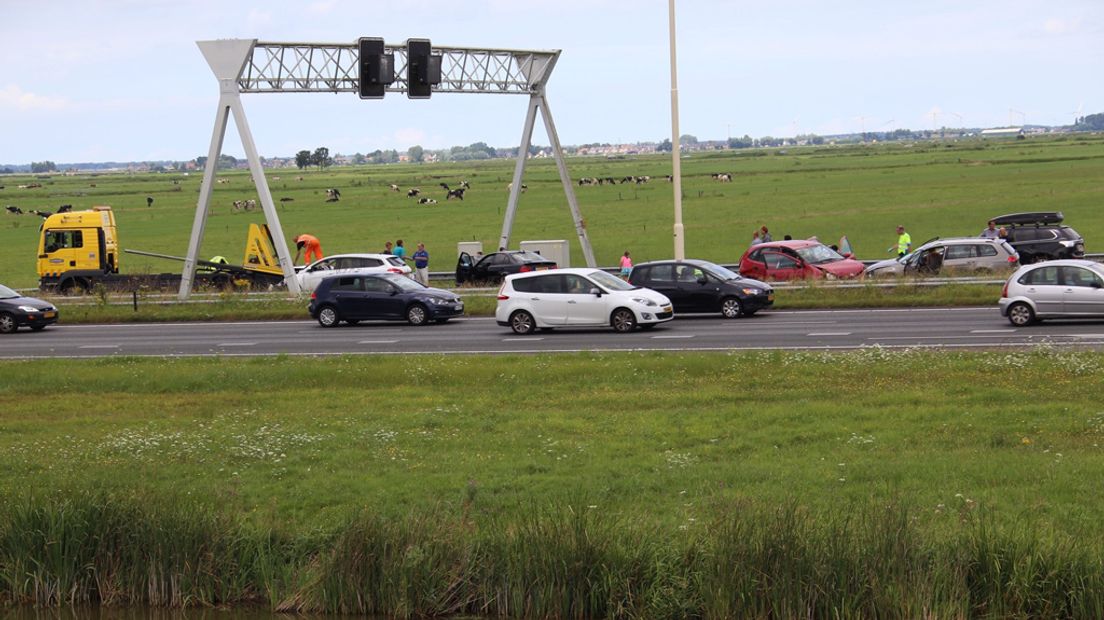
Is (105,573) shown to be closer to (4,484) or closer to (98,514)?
(98,514)

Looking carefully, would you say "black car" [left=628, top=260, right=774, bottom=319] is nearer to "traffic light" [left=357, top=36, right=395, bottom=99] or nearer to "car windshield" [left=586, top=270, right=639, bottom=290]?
"car windshield" [left=586, top=270, right=639, bottom=290]

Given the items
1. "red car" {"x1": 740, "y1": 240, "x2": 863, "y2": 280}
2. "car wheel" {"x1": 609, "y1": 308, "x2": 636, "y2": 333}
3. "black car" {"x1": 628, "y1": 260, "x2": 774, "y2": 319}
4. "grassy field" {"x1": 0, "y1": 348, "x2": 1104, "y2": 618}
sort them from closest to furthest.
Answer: "grassy field" {"x1": 0, "y1": 348, "x2": 1104, "y2": 618} → "car wheel" {"x1": 609, "y1": 308, "x2": 636, "y2": 333} → "black car" {"x1": 628, "y1": 260, "x2": 774, "y2": 319} → "red car" {"x1": 740, "y1": 240, "x2": 863, "y2": 280}

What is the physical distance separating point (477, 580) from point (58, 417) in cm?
1129

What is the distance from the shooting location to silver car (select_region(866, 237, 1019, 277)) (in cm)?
3912

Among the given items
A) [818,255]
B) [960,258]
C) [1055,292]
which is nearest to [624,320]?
[1055,292]

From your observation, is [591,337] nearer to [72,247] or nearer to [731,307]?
[731,307]

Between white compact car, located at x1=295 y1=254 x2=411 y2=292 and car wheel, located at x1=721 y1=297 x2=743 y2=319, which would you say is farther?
white compact car, located at x1=295 y1=254 x2=411 y2=292

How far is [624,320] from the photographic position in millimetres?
31328

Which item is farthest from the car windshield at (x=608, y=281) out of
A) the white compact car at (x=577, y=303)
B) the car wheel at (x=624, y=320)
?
the car wheel at (x=624, y=320)

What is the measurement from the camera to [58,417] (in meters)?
21.9

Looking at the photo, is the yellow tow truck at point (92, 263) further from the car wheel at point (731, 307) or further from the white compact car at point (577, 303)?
the car wheel at point (731, 307)

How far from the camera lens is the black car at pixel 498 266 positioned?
44.4m

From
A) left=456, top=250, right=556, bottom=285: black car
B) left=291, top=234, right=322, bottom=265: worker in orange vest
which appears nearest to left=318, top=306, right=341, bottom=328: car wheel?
left=456, top=250, right=556, bottom=285: black car

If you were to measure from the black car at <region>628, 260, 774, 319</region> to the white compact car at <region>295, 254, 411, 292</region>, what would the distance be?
9785 millimetres
